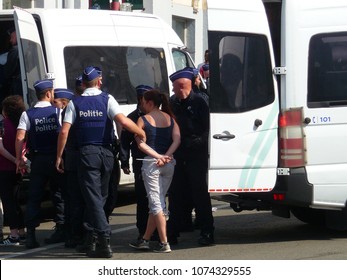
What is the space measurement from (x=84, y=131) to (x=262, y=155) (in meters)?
1.83

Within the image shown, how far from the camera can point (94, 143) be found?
36.4 feet

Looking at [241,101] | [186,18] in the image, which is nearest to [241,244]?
[241,101]

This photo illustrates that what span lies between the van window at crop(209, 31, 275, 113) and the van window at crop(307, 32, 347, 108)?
448 mm

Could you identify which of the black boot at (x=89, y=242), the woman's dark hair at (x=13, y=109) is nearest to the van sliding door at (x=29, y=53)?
the woman's dark hair at (x=13, y=109)

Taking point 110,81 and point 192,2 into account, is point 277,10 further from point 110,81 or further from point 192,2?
point 192,2

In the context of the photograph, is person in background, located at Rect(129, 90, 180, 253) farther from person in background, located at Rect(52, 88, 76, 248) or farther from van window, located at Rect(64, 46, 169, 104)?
van window, located at Rect(64, 46, 169, 104)

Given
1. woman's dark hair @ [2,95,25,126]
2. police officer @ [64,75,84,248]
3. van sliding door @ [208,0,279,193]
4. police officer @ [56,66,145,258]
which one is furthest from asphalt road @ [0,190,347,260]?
woman's dark hair @ [2,95,25,126]

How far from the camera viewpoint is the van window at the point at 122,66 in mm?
14688

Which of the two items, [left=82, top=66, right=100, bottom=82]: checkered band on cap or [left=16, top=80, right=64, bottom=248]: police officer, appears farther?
[left=16, top=80, right=64, bottom=248]: police officer

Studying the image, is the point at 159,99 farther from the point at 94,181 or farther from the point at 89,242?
the point at 89,242

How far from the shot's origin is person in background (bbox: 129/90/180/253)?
443 inches

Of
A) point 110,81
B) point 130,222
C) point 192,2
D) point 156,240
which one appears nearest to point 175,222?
point 156,240

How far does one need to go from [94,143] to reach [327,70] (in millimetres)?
2541

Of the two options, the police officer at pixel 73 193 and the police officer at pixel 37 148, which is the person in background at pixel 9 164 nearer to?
the police officer at pixel 37 148
